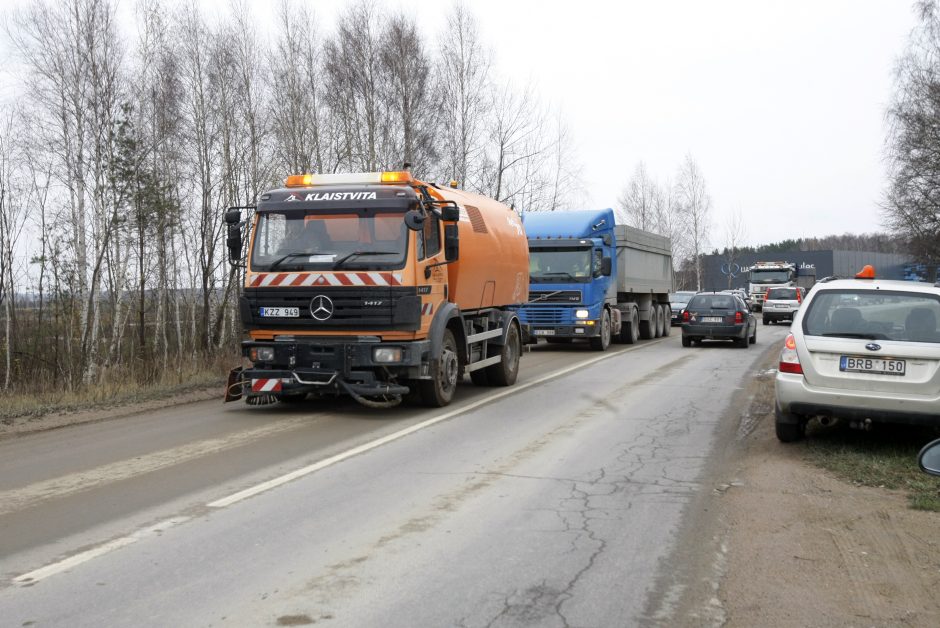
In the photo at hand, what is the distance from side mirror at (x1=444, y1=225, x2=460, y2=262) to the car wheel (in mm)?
4674

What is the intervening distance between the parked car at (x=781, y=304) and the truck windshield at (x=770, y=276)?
10753 millimetres

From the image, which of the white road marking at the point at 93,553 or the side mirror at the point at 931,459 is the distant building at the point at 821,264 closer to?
the white road marking at the point at 93,553

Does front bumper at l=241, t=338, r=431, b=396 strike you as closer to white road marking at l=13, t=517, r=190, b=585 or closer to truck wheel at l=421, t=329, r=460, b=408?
truck wheel at l=421, t=329, r=460, b=408

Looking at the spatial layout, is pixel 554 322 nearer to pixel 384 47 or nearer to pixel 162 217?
pixel 162 217

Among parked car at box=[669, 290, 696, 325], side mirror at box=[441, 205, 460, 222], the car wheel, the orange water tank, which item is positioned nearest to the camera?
the car wheel

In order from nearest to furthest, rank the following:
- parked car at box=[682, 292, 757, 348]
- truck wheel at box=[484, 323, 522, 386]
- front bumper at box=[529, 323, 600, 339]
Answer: truck wheel at box=[484, 323, 522, 386], front bumper at box=[529, 323, 600, 339], parked car at box=[682, 292, 757, 348]

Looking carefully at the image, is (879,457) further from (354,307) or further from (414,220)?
(354,307)

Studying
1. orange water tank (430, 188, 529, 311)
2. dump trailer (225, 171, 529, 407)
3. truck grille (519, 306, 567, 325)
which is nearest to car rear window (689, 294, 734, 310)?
truck grille (519, 306, 567, 325)

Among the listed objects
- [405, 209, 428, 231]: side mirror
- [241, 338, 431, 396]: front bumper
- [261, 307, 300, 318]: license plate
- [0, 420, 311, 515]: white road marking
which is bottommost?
[0, 420, 311, 515]: white road marking

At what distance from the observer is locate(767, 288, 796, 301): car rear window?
1496 inches

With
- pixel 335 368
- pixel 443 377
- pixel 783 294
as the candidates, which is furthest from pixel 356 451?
pixel 783 294

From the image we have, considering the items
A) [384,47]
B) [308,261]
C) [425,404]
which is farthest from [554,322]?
[384,47]

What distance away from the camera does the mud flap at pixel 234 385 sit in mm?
10805

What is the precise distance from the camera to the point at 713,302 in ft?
76.1
